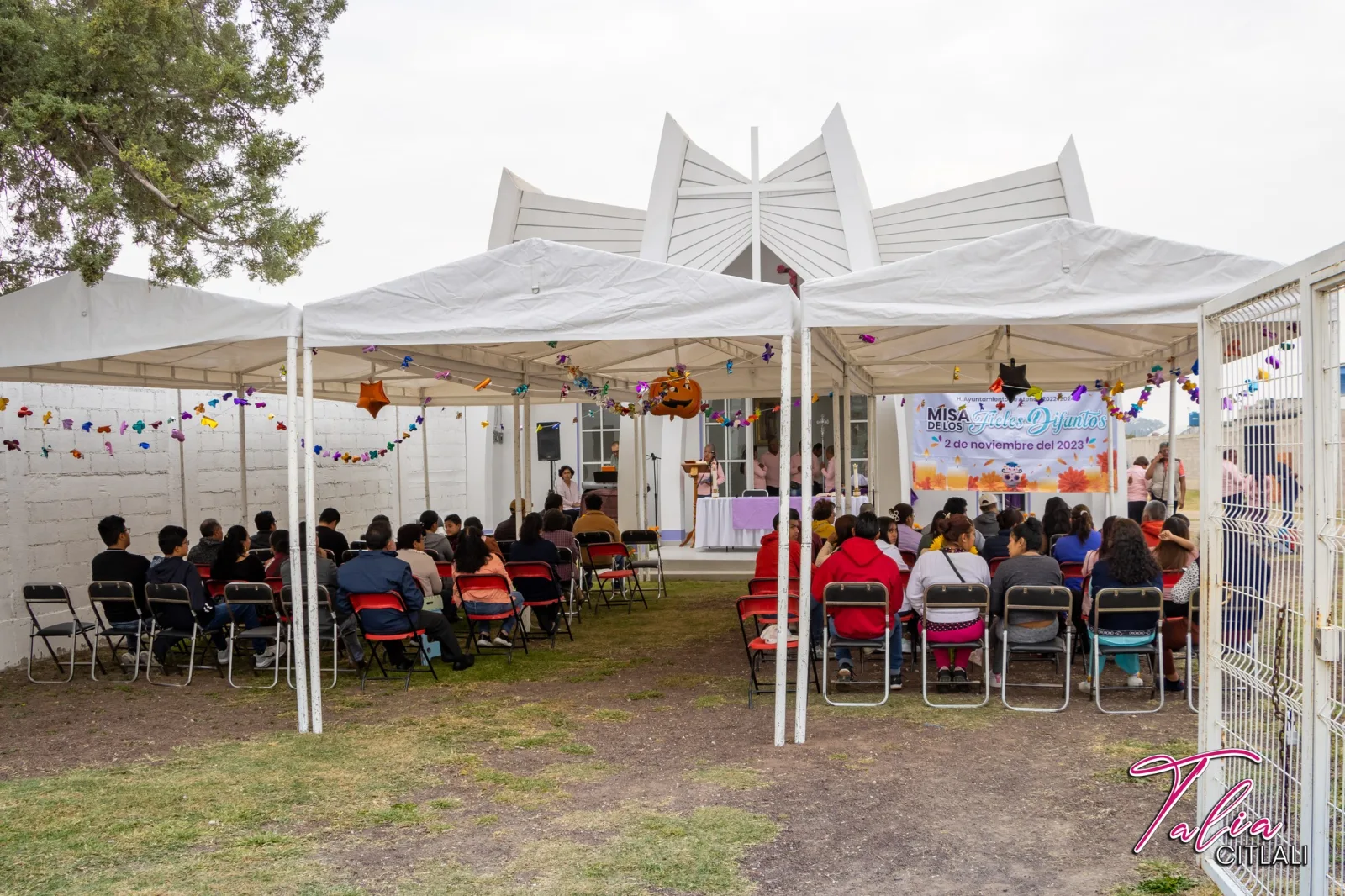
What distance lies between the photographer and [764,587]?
7.68 meters

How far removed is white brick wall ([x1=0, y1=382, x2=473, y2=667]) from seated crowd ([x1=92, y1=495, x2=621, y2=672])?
2.67 feet

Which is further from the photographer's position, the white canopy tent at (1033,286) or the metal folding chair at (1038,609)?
the metal folding chair at (1038,609)

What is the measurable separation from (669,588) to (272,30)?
7.19 m

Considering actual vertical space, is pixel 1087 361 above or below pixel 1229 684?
above

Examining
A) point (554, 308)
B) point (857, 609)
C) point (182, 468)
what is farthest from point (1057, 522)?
point (182, 468)

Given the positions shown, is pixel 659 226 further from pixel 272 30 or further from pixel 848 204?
pixel 272 30

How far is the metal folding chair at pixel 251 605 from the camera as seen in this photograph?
746 centimetres

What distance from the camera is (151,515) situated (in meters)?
10.2

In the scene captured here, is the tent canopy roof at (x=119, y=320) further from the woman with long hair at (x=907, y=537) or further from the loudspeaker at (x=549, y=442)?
the loudspeaker at (x=549, y=442)

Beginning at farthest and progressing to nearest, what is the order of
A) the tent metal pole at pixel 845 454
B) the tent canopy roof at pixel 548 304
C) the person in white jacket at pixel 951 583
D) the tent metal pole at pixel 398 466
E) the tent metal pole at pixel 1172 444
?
the tent metal pole at pixel 398 466
the tent metal pole at pixel 845 454
the tent metal pole at pixel 1172 444
the person in white jacket at pixel 951 583
the tent canopy roof at pixel 548 304

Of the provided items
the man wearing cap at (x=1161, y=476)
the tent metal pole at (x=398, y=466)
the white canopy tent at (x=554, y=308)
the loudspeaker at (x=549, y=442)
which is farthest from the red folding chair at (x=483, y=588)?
the loudspeaker at (x=549, y=442)

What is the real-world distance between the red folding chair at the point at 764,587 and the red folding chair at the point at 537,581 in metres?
1.78

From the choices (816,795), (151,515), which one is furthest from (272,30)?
(816,795)

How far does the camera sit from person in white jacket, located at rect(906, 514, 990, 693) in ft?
22.1
